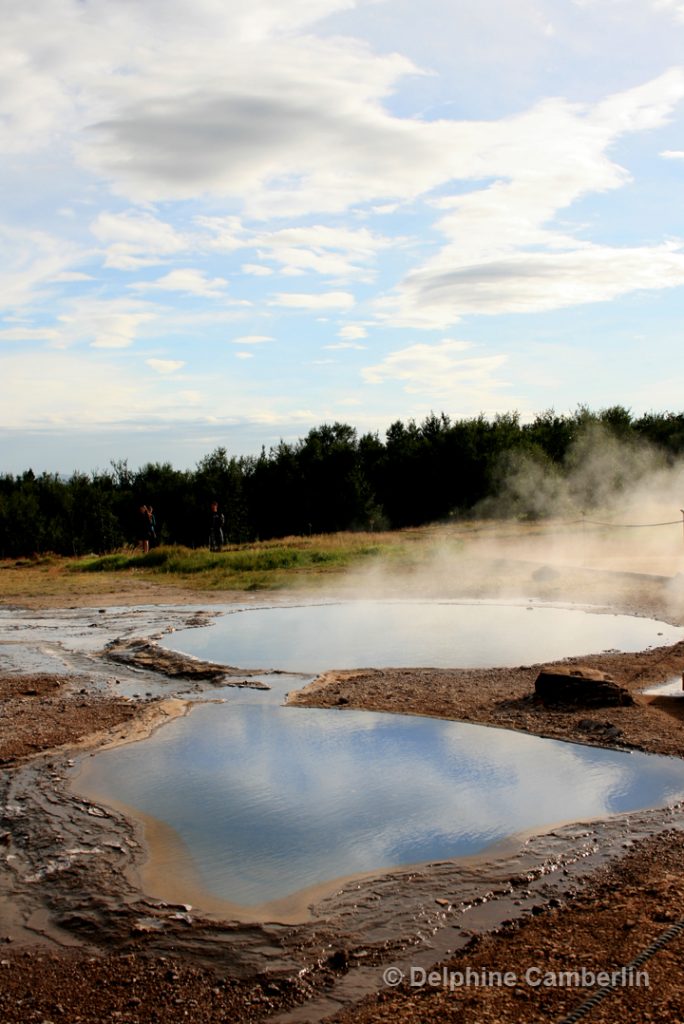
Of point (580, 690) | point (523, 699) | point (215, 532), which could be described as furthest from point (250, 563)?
point (580, 690)

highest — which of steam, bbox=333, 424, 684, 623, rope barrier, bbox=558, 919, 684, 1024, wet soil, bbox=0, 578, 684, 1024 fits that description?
steam, bbox=333, 424, 684, 623

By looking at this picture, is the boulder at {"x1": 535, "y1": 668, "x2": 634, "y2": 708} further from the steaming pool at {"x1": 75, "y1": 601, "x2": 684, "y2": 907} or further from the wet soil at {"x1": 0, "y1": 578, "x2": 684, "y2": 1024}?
the wet soil at {"x1": 0, "y1": 578, "x2": 684, "y2": 1024}

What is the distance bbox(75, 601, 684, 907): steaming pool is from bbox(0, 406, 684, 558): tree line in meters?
39.5

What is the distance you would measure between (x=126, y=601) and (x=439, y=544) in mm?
9576

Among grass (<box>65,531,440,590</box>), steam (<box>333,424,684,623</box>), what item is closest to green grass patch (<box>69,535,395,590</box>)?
grass (<box>65,531,440,590</box>)

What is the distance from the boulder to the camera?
29.0 ft

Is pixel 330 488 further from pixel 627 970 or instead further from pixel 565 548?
pixel 627 970

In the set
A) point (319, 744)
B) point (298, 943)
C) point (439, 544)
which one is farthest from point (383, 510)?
point (298, 943)

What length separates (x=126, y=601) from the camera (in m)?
18.9

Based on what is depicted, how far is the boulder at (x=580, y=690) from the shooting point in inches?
348

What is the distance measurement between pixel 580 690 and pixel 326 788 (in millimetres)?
3150

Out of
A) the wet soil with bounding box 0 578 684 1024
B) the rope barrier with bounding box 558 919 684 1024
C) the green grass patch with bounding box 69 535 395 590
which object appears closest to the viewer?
the rope barrier with bounding box 558 919 684 1024

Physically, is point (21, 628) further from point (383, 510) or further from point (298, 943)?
point (383, 510)

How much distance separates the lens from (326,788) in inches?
276
